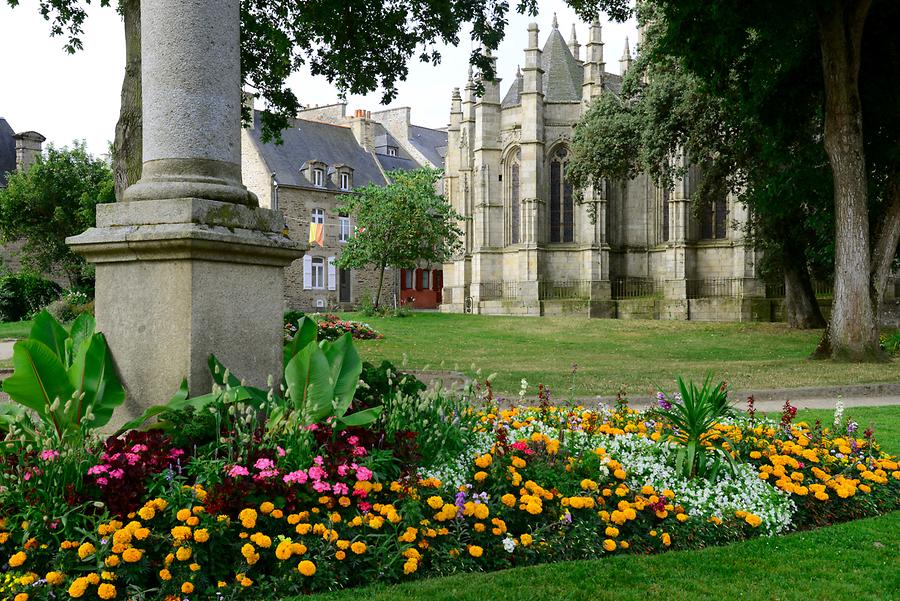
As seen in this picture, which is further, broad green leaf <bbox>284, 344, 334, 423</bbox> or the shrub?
the shrub

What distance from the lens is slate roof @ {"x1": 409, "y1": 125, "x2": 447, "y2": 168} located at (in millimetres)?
62312

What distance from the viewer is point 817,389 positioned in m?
11.5

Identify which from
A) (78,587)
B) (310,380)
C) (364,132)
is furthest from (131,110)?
(364,132)

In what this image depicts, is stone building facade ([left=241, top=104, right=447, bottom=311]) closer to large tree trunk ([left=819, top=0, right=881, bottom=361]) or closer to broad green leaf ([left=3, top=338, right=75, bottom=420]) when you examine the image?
large tree trunk ([left=819, top=0, right=881, bottom=361])

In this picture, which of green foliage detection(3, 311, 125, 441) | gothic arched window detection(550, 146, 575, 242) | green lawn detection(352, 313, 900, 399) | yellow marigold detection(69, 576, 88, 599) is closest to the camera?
yellow marigold detection(69, 576, 88, 599)

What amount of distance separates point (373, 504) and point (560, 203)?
37683 millimetres

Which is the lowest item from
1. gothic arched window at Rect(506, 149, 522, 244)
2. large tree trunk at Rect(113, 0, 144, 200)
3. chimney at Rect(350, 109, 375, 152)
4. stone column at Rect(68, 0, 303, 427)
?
stone column at Rect(68, 0, 303, 427)

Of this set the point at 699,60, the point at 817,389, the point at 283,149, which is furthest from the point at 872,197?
the point at 283,149

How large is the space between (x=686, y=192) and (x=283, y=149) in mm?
23840

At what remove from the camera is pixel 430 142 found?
65938 millimetres

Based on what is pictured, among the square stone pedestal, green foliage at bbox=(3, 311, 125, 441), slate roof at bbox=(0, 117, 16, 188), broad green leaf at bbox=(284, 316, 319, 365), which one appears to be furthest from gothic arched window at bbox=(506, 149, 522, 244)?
green foliage at bbox=(3, 311, 125, 441)

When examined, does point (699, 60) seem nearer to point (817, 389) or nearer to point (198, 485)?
point (817, 389)

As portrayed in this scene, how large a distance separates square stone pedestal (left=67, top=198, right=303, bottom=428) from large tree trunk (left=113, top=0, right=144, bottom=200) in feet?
24.1

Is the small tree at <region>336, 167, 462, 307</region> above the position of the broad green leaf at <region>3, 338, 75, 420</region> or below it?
above
